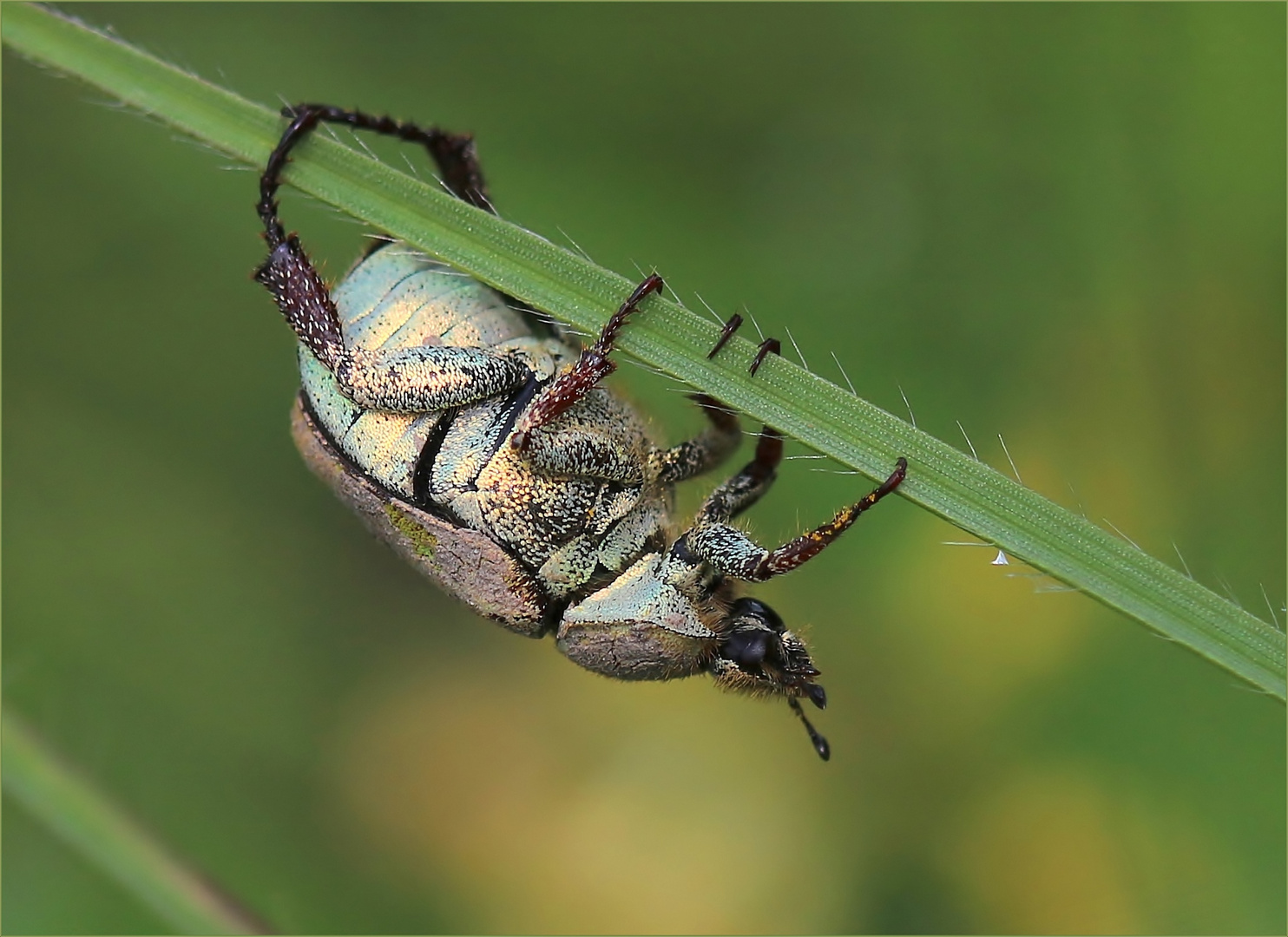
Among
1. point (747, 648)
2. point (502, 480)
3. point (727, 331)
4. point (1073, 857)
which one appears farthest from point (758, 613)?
point (1073, 857)

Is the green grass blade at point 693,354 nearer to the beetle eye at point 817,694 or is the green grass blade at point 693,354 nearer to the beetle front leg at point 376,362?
the beetle front leg at point 376,362

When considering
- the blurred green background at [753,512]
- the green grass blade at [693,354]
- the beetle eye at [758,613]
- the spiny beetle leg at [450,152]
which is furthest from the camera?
the blurred green background at [753,512]

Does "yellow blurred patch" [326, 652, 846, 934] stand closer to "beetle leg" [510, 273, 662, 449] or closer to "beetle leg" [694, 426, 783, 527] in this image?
"beetle leg" [694, 426, 783, 527]

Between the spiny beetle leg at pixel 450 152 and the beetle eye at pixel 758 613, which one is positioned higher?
the spiny beetle leg at pixel 450 152

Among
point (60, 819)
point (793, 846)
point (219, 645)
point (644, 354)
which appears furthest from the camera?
point (219, 645)

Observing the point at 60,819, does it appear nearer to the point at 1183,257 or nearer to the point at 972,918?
the point at 972,918

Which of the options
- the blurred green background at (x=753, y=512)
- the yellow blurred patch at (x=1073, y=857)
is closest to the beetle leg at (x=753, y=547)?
the blurred green background at (x=753, y=512)

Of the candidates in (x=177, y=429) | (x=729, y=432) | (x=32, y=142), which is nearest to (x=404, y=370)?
(x=729, y=432)
